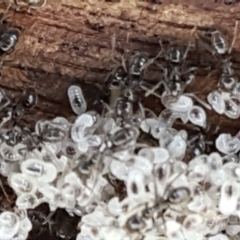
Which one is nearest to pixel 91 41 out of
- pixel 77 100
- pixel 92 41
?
pixel 92 41

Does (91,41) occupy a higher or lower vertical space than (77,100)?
higher

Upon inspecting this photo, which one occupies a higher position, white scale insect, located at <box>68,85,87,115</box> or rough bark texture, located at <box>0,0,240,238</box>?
rough bark texture, located at <box>0,0,240,238</box>

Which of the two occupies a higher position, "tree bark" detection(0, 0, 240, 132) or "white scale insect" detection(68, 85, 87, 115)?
"tree bark" detection(0, 0, 240, 132)

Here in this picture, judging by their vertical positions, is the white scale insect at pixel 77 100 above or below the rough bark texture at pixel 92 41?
below

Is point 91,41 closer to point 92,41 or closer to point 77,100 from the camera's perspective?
point 92,41

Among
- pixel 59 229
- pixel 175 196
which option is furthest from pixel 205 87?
pixel 59 229

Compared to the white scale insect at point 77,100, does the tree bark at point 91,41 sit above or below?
above

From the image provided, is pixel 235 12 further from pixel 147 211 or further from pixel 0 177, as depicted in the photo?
pixel 0 177
